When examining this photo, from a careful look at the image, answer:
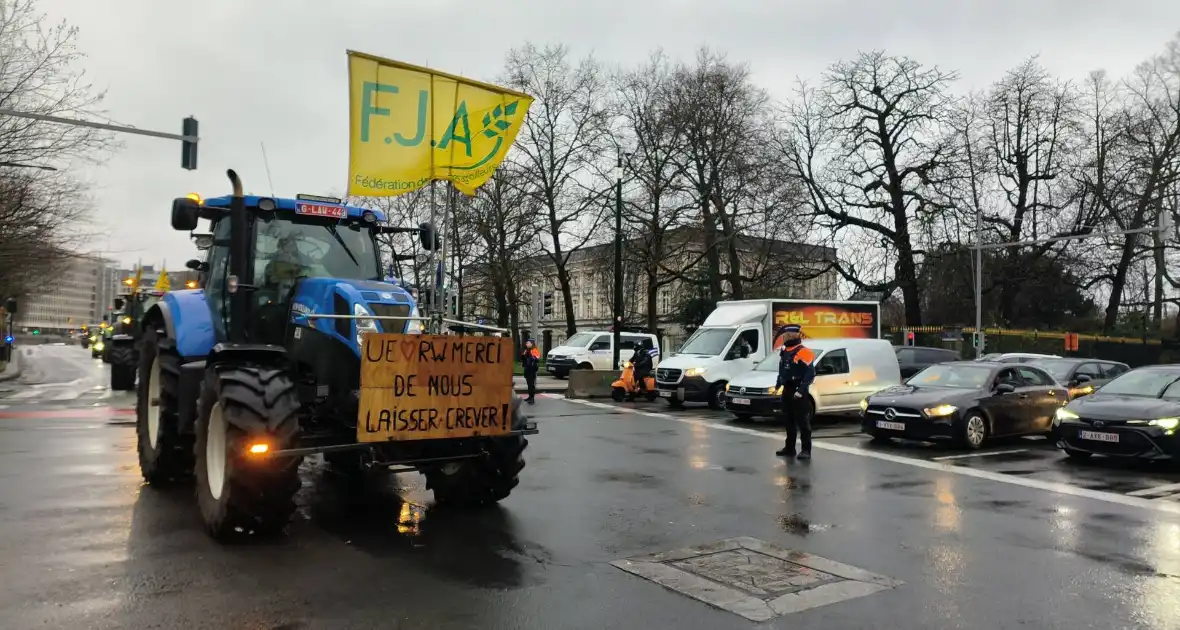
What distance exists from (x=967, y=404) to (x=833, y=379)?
4.13 m

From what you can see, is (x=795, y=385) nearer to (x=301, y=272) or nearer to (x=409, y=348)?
(x=409, y=348)

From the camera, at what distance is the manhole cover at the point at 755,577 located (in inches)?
197

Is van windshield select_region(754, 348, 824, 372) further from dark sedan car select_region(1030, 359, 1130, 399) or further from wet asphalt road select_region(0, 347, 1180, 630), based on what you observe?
wet asphalt road select_region(0, 347, 1180, 630)

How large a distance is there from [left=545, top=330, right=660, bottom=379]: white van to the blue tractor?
24.1 metres

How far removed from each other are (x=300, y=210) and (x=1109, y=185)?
40410 mm

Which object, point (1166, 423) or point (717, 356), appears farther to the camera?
point (717, 356)

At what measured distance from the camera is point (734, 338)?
20.3 meters

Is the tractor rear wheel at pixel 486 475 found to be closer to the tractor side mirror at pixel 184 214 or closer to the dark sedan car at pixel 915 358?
the tractor side mirror at pixel 184 214

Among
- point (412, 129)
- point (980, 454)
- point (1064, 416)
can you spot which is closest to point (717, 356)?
point (980, 454)

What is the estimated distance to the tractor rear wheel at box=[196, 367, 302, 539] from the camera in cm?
583

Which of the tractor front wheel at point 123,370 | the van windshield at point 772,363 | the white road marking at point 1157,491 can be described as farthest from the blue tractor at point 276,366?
the tractor front wheel at point 123,370

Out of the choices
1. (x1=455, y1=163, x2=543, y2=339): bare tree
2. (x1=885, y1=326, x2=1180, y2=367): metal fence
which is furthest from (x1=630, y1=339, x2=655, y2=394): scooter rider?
(x1=885, y1=326, x2=1180, y2=367): metal fence

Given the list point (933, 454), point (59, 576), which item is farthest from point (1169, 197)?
point (59, 576)

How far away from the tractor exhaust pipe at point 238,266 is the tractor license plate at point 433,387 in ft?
4.67
